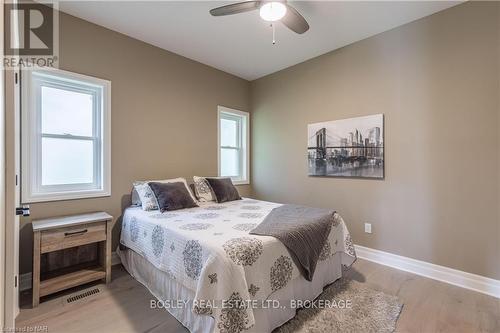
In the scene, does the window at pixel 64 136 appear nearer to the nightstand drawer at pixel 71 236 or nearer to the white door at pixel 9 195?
the nightstand drawer at pixel 71 236

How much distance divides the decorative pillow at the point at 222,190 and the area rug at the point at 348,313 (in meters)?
1.60

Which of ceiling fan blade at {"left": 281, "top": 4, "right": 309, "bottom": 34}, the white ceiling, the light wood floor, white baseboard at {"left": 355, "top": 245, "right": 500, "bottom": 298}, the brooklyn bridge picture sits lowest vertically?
the light wood floor

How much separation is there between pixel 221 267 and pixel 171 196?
1.43m

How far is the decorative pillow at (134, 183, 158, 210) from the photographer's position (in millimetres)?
2625

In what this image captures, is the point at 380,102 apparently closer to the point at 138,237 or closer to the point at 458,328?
the point at 458,328

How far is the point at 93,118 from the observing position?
275 cm

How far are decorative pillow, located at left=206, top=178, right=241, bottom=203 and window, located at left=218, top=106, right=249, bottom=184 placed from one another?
809 millimetres

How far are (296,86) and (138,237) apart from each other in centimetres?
302

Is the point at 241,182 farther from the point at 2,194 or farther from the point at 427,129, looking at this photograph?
the point at 2,194

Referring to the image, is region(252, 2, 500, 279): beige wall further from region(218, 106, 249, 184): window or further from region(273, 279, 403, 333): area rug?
region(218, 106, 249, 184): window

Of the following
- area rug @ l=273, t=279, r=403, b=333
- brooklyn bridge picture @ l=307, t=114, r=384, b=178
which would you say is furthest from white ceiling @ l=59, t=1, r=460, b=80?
area rug @ l=273, t=279, r=403, b=333

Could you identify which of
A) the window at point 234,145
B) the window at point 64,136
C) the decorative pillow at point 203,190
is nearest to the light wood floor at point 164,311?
the window at point 64,136

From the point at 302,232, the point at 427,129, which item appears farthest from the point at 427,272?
the point at 302,232

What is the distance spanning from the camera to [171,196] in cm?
263
